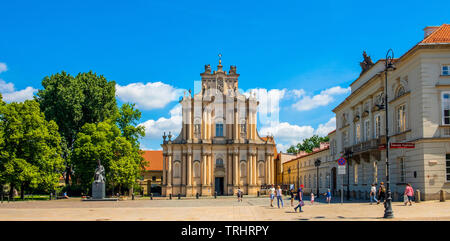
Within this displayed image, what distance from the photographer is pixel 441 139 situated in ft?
94.9

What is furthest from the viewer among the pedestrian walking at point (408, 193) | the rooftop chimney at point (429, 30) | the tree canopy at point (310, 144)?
the tree canopy at point (310, 144)

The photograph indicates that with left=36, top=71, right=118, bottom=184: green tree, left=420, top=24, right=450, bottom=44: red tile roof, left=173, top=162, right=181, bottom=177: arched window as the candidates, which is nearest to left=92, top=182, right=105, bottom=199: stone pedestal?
left=36, top=71, right=118, bottom=184: green tree

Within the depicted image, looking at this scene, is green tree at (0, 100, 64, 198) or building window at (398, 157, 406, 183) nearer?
building window at (398, 157, 406, 183)

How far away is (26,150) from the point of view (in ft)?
159

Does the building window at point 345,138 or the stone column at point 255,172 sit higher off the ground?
the building window at point 345,138

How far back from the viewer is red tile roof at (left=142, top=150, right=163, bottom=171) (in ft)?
287

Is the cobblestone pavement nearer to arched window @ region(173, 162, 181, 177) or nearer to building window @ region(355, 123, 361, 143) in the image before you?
building window @ region(355, 123, 361, 143)

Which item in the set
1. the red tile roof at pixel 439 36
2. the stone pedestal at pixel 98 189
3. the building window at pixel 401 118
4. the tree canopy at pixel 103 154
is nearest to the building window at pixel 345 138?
the building window at pixel 401 118

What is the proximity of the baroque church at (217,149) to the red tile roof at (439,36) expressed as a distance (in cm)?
4060

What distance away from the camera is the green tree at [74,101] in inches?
2283

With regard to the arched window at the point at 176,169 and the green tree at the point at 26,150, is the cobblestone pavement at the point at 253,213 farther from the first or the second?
the arched window at the point at 176,169

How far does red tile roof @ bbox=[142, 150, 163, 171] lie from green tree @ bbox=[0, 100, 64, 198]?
3691cm
